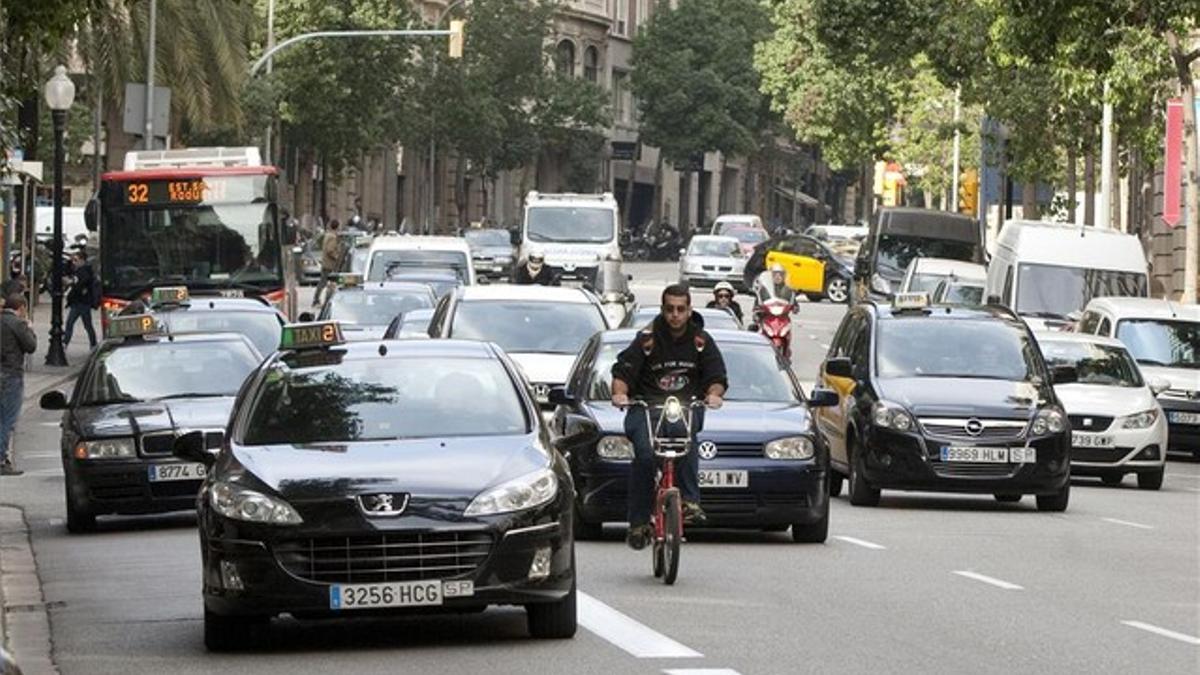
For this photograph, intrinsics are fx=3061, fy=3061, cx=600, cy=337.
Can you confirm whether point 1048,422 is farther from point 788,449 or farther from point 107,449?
point 107,449

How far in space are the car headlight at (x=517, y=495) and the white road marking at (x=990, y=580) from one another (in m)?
4.42

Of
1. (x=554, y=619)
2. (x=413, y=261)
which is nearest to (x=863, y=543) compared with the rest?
(x=554, y=619)

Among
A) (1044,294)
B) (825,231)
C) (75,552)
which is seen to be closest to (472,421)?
(75,552)

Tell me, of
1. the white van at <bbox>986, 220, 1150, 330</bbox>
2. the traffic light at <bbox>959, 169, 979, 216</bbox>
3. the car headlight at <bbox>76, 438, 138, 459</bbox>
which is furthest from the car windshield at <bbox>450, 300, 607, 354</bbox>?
the traffic light at <bbox>959, 169, 979, 216</bbox>

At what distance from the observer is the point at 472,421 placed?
14094 millimetres

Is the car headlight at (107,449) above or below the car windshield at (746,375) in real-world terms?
below

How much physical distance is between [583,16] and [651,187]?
1417cm

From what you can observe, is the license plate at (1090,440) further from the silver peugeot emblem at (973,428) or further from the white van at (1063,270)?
the white van at (1063,270)

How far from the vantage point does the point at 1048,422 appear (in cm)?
2341

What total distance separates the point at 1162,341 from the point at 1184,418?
1.21 meters

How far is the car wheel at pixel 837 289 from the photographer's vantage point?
74262 millimetres

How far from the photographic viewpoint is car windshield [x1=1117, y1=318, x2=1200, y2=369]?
3391 cm

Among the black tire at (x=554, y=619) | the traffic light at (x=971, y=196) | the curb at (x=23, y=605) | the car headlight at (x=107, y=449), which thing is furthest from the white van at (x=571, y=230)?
the black tire at (x=554, y=619)

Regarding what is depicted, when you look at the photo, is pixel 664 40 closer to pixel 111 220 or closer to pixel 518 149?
pixel 518 149
